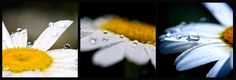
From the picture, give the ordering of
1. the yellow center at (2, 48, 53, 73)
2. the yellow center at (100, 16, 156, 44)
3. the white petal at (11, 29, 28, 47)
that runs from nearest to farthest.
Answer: the yellow center at (2, 48, 53, 73)
the white petal at (11, 29, 28, 47)
the yellow center at (100, 16, 156, 44)

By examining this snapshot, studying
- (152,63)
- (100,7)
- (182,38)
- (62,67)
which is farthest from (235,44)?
(62,67)

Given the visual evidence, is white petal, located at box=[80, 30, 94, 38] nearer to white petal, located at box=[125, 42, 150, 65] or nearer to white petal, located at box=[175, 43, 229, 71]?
white petal, located at box=[125, 42, 150, 65]

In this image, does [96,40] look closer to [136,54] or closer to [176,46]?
[136,54]

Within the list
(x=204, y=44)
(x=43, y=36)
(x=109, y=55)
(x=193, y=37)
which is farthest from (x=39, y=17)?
(x=204, y=44)

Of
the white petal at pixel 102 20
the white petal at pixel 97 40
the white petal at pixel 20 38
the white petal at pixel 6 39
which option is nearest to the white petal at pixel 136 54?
the white petal at pixel 97 40

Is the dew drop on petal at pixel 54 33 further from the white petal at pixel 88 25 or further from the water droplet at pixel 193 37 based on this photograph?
the water droplet at pixel 193 37

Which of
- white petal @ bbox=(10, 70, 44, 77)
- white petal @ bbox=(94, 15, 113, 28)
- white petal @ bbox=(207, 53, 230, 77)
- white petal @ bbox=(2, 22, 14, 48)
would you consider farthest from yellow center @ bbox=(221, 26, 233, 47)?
white petal @ bbox=(2, 22, 14, 48)
